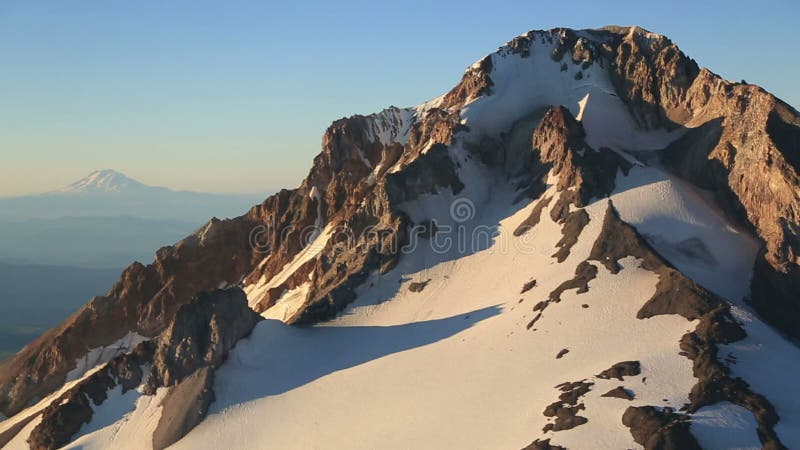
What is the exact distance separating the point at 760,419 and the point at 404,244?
178 feet

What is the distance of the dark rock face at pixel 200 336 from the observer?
8825 centimetres

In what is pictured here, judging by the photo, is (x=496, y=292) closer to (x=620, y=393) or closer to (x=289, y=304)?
(x=289, y=304)

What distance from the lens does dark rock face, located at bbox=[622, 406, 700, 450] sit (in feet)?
170

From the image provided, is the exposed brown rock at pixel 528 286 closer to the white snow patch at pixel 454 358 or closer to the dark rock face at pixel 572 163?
the white snow patch at pixel 454 358

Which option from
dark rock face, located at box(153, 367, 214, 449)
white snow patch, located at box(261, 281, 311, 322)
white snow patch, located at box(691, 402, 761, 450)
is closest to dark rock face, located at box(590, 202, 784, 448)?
white snow patch, located at box(691, 402, 761, 450)

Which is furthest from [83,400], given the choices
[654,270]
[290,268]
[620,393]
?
[654,270]

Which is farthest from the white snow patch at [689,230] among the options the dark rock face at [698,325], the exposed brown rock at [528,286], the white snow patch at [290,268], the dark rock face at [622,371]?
the white snow patch at [290,268]

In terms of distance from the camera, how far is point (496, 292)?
90.3m

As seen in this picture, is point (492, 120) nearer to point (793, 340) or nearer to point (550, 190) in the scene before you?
point (550, 190)

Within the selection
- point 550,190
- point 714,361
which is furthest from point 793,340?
point 550,190

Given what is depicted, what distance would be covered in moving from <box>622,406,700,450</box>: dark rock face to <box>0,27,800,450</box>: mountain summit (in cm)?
26

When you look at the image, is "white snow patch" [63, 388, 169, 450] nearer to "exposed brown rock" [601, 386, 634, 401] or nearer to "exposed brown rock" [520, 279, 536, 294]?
"exposed brown rock" [520, 279, 536, 294]

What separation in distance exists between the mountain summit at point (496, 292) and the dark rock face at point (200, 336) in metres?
0.23

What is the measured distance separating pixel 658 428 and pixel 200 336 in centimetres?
5313
